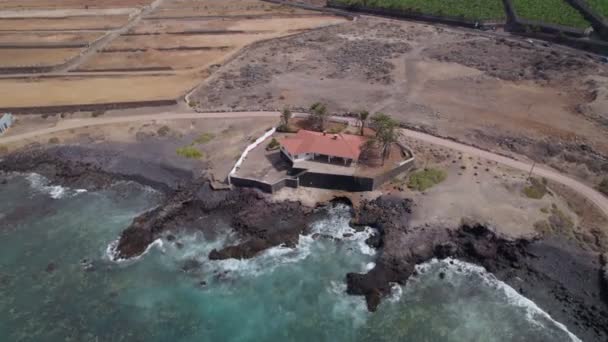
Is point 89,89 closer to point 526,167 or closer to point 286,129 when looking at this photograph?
point 286,129

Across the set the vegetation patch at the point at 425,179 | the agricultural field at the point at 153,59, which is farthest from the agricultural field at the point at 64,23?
the vegetation patch at the point at 425,179

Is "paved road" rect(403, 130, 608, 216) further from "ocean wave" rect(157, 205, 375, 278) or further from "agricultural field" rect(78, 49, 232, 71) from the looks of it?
"agricultural field" rect(78, 49, 232, 71)

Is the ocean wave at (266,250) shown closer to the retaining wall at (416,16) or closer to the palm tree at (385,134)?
the palm tree at (385,134)

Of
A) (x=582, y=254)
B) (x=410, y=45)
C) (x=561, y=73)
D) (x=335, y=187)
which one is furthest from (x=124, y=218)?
(x=561, y=73)

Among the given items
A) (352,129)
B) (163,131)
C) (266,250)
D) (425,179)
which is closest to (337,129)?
(352,129)

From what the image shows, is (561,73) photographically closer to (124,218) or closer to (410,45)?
(410,45)

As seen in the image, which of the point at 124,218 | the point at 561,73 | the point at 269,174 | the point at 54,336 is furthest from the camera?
the point at 561,73
